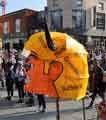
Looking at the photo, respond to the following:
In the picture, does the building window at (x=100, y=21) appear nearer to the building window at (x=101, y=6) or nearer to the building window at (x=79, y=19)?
the building window at (x=101, y=6)

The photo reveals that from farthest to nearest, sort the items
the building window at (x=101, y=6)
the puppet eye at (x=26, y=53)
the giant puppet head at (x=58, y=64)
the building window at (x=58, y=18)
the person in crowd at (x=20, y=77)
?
the building window at (x=101, y=6) < the building window at (x=58, y=18) < the person in crowd at (x=20, y=77) < the puppet eye at (x=26, y=53) < the giant puppet head at (x=58, y=64)

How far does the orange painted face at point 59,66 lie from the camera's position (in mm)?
5539

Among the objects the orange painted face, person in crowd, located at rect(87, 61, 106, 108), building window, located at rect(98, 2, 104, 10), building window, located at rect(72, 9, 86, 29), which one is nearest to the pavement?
person in crowd, located at rect(87, 61, 106, 108)

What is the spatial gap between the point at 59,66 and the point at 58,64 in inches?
1.1

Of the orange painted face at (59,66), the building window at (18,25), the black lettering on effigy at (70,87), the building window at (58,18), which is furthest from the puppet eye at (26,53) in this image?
the building window at (18,25)

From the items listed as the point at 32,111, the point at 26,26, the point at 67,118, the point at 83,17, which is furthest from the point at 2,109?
the point at 26,26

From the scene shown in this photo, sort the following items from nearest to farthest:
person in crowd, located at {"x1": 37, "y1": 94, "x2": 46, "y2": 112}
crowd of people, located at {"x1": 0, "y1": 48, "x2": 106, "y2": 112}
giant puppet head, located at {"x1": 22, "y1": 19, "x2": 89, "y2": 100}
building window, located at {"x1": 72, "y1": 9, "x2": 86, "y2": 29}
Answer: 1. giant puppet head, located at {"x1": 22, "y1": 19, "x2": 89, "y2": 100}
2. person in crowd, located at {"x1": 37, "y1": 94, "x2": 46, "y2": 112}
3. crowd of people, located at {"x1": 0, "y1": 48, "x2": 106, "y2": 112}
4. building window, located at {"x1": 72, "y1": 9, "x2": 86, "y2": 29}

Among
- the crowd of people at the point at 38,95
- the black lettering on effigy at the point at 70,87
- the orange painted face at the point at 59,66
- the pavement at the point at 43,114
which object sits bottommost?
the pavement at the point at 43,114

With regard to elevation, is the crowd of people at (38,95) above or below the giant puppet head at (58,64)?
below

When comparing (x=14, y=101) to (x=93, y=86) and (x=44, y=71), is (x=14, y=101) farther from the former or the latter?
(x=44, y=71)

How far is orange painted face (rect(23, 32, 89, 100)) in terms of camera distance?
5.54 meters

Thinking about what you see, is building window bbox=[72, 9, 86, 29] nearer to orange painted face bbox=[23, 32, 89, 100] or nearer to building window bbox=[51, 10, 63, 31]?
building window bbox=[51, 10, 63, 31]

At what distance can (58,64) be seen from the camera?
5.56 metres

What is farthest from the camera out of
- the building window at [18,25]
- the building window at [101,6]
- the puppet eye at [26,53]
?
the building window at [18,25]
